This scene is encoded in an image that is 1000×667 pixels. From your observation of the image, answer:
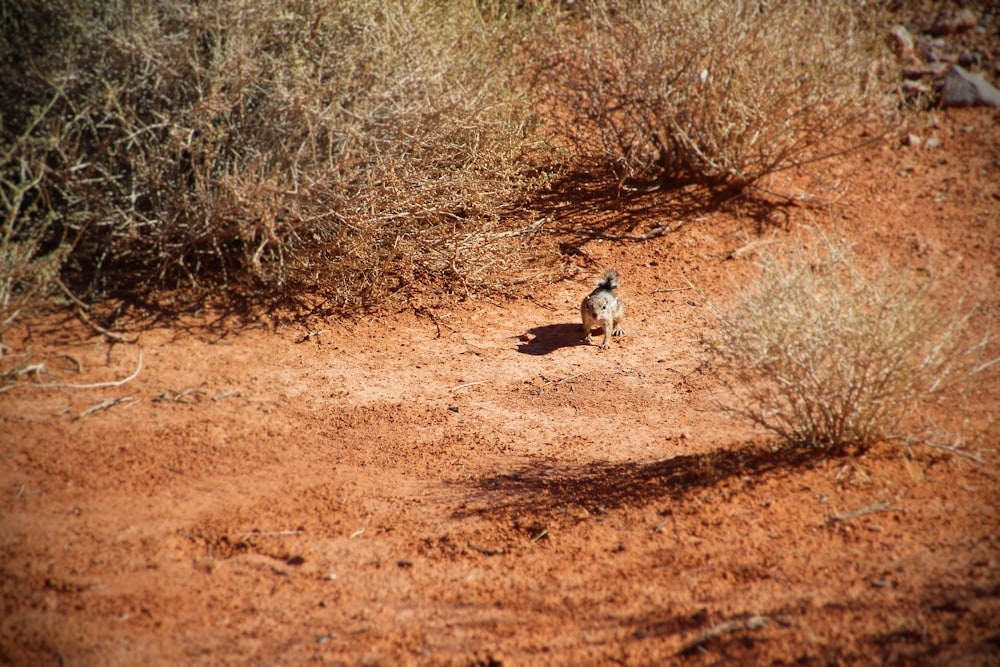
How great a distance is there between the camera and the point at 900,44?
10055 millimetres

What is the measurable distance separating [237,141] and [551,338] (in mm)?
2828

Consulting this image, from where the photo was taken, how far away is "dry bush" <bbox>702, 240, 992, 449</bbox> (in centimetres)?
376

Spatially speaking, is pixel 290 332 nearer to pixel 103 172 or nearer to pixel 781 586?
pixel 103 172

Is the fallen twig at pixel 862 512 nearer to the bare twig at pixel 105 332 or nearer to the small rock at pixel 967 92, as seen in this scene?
the bare twig at pixel 105 332

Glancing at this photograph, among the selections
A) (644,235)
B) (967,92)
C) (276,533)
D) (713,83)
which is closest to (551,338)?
(644,235)

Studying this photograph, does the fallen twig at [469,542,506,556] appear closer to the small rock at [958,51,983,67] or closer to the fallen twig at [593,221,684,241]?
the fallen twig at [593,221,684,241]

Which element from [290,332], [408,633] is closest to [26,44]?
[290,332]

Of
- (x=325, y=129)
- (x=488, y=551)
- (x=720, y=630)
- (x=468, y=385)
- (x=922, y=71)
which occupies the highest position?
(x=922, y=71)

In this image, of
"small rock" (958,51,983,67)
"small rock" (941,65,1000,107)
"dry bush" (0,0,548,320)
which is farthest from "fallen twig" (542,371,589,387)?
"small rock" (958,51,983,67)

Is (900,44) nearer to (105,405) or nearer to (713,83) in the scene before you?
(713,83)

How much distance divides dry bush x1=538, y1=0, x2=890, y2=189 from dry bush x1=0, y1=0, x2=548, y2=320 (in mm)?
1742

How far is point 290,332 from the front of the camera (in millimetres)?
6051

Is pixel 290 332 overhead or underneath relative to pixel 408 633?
underneath

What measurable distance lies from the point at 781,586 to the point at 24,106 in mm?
5835
